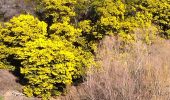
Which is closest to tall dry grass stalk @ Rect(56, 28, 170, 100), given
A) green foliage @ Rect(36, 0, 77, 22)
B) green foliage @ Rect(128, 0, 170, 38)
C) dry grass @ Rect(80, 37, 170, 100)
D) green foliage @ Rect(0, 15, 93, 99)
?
dry grass @ Rect(80, 37, 170, 100)

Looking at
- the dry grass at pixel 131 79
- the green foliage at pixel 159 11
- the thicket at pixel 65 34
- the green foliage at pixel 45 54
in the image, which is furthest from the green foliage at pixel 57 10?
the dry grass at pixel 131 79

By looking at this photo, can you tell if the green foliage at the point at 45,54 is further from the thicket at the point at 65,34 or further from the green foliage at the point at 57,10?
the green foliage at the point at 57,10

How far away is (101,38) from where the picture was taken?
17.9 m

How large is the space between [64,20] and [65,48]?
5.83 ft

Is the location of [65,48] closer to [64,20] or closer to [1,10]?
[64,20]

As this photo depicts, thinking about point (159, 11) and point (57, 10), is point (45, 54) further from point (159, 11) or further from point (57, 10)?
point (159, 11)

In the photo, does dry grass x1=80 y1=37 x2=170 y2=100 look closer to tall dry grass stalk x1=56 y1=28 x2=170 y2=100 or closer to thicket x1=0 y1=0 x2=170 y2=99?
tall dry grass stalk x1=56 y1=28 x2=170 y2=100

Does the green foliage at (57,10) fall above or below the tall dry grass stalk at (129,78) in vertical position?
above

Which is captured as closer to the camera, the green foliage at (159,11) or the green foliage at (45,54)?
the green foliage at (45,54)

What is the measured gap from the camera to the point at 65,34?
17.3 metres

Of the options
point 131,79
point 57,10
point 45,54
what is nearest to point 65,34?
point 57,10

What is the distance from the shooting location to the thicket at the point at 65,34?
15.6m

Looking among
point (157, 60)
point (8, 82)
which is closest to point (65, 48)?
point (8, 82)

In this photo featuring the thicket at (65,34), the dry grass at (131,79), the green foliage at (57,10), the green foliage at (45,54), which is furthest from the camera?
the green foliage at (57,10)
